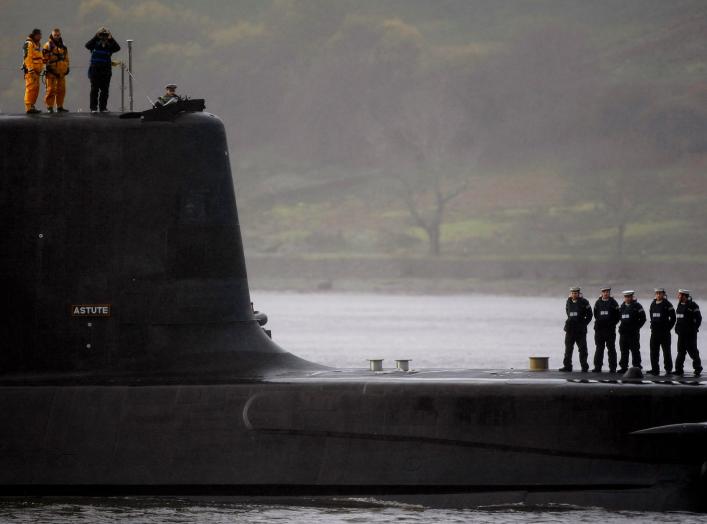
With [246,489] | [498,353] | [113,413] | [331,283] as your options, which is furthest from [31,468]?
[331,283]

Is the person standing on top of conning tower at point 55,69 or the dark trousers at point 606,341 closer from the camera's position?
the person standing on top of conning tower at point 55,69

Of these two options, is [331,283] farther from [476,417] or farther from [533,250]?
[476,417]

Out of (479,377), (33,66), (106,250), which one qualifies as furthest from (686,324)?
(33,66)

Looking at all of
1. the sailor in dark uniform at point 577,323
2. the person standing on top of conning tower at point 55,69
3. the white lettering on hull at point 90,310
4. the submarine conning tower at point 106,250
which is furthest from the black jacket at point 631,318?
the person standing on top of conning tower at point 55,69

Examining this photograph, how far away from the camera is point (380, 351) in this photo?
229 ft

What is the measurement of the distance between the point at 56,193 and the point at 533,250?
147m

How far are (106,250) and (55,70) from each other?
9.96ft

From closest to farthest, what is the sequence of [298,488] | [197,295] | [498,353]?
[298,488] → [197,295] → [498,353]

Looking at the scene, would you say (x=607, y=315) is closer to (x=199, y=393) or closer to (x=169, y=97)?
(x=199, y=393)

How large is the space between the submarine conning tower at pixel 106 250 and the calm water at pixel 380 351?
6.66 ft

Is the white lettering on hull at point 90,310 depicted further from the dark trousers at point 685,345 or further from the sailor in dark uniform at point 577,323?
the dark trousers at point 685,345

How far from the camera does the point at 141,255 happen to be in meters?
19.4

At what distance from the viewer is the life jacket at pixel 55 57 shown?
19938mm

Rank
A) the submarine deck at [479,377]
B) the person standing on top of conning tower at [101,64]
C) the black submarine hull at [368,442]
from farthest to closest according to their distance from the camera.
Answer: the person standing on top of conning tower at [101,64]
the submarine deck at [479,377]
the black submarine hull at [368,442]
